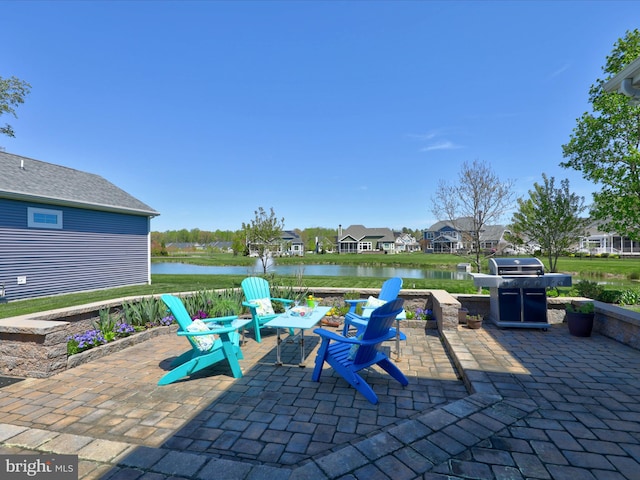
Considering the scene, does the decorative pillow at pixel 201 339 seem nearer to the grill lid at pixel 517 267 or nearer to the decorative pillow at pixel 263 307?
the decorative pillow at pixel 263 307

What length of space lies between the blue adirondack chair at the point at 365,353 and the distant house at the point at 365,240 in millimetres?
55596

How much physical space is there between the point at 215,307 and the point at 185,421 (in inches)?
125

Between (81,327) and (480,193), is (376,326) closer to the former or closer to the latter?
(81,327)

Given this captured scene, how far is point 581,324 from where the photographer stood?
5.08 meters

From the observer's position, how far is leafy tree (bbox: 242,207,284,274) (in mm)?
14516

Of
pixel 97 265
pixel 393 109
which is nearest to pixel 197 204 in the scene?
pixel 97 265

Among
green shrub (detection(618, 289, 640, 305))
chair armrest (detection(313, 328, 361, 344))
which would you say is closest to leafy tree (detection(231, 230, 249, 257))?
chair armrest (detection(313, 328, 361, 344))

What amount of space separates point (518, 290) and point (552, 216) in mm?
7854

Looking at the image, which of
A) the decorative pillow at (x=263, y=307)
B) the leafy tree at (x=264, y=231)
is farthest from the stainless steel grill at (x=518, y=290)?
the leafy tree at (x=264, y=231)

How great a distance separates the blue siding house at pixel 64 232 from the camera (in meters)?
9.13

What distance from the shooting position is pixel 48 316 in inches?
169

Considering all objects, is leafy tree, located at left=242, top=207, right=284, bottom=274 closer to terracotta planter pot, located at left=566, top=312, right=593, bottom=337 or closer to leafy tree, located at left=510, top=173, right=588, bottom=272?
leafy tree, located at left=510, top=173, right=588, bottom=272

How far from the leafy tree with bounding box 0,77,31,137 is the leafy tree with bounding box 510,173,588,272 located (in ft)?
80.5

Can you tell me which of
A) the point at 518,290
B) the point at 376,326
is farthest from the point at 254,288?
the point at 518,290
